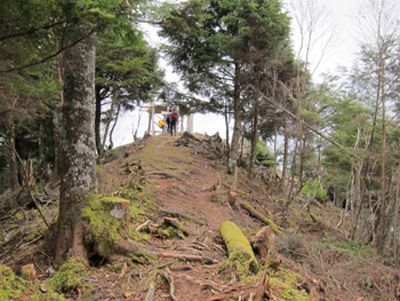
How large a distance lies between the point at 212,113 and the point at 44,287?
10890 mm

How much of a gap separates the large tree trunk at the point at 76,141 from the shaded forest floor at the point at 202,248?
515 millimetres

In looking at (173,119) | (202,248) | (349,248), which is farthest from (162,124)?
(202,248)

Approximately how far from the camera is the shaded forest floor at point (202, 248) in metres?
3.81

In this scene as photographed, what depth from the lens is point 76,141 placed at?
13.6ft

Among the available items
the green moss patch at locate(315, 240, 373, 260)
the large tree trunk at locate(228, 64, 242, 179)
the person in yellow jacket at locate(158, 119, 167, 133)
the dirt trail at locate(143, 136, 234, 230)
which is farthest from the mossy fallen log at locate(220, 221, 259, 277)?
the person in yellow jacket at locate(158, 119, 167, 133)

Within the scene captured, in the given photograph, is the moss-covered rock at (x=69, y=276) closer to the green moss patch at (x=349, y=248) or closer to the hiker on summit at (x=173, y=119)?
the green moss patch at (x=349, y=248)

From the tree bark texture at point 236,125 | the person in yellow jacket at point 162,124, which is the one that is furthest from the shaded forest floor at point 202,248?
the person in yellow jacket at point 162,124

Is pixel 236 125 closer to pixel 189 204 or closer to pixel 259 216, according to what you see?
pixel 259 216

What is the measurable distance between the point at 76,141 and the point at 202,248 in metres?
2.59

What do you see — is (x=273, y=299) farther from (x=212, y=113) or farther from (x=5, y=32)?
(x=212, y=113)

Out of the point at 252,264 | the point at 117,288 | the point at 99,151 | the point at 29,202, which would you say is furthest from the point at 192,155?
the point at 117,288

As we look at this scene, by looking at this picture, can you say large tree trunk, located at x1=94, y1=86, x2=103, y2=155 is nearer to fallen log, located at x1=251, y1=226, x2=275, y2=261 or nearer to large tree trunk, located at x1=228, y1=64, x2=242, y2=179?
large tree trunk, located at x1=228, y1=64, x2=242, y2=179

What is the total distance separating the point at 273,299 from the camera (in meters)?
3.55

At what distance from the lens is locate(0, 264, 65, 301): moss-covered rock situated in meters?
3.03
